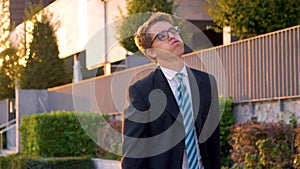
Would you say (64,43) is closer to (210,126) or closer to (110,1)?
(110,1)

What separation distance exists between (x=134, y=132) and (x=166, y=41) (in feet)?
1.91

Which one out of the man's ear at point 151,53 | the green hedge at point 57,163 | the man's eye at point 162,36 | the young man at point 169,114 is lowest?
the green hedge at point 57,163

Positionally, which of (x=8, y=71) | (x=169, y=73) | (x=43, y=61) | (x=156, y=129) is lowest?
(x=156, y=129)

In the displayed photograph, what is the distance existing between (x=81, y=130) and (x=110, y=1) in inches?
336

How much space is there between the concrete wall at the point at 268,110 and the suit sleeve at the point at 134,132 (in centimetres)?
775

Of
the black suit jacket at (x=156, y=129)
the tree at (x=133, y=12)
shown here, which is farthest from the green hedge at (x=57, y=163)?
the black suit jacket at (x=156, y=129)

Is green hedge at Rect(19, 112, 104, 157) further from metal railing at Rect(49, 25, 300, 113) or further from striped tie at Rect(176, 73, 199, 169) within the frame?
striped tie at Rect(176, 73, 199, 169)

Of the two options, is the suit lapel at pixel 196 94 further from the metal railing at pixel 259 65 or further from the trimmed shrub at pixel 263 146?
the metal railing at pixel 259 65

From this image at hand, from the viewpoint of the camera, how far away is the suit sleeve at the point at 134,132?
4.43 m

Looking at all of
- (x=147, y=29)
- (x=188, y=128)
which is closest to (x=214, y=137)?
(x=188, y=128)

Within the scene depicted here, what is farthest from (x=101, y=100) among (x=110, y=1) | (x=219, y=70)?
(x=219, y=70)

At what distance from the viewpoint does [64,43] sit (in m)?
33.8

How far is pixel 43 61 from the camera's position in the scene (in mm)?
31562

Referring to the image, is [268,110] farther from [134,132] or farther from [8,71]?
[8,71]
